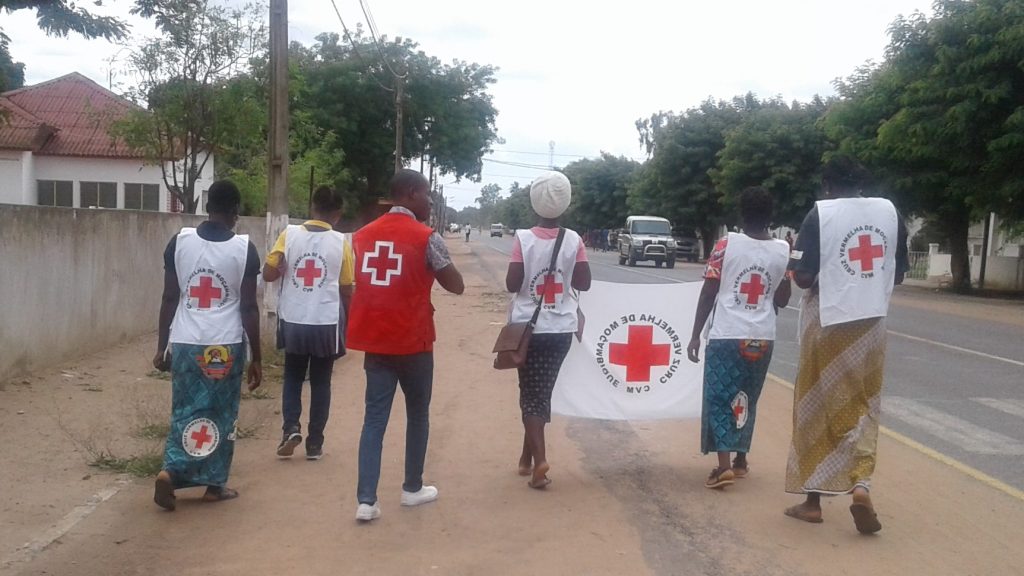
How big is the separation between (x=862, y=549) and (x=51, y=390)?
705 centimetres

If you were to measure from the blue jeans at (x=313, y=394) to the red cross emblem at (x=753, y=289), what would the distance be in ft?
8.80

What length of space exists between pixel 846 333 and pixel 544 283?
1670 millimetres

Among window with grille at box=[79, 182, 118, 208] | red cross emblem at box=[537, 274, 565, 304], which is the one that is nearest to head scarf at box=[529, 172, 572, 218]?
red cross emblem at box=[537, 274, 565, 304]

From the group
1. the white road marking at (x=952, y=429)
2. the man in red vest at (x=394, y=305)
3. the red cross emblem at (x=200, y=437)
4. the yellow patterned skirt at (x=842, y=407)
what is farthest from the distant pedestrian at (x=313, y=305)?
the white road marking at (x=952, y=429)

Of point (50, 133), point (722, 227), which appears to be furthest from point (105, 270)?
point (722, 227)

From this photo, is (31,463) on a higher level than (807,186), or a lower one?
lower

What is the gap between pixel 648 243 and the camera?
1604 inches

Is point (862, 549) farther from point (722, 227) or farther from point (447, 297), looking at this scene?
point (722, 227)

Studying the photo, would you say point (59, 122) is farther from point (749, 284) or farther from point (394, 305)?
point (749, 284)

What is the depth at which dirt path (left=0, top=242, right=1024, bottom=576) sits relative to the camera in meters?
4.86

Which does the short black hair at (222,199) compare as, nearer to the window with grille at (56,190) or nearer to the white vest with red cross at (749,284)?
the white vest with red cross at (749,284)

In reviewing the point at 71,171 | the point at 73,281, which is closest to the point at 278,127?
the point at 73,281

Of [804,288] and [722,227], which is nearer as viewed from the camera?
[804,288]

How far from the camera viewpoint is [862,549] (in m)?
5.09
